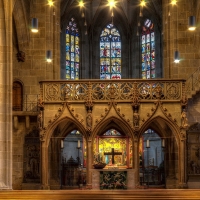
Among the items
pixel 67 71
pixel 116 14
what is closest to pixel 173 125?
pixel 67 71

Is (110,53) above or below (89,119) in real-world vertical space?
above

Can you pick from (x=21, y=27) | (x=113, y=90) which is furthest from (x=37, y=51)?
(x=113, y=90)

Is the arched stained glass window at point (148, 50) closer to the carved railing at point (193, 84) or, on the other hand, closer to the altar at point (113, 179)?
the carved railing at point (193, 84)

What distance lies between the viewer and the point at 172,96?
28.6 m

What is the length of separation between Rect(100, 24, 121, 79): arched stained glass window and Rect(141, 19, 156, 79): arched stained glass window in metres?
2.25

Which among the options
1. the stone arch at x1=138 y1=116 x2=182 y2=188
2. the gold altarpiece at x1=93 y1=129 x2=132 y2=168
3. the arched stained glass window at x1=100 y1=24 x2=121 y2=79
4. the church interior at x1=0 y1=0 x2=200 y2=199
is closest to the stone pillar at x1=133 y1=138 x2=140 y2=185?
the church interior at x1=0 y1=0 x2=200 y2=199

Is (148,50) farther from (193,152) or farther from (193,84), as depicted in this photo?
(193,152)

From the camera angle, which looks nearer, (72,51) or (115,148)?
(115,148)

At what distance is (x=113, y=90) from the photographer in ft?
94.2

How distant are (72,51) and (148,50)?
18.7 feet

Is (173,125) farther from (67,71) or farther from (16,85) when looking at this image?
(67,71)

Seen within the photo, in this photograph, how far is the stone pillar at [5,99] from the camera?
25.0m

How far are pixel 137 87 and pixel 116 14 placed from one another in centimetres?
1857

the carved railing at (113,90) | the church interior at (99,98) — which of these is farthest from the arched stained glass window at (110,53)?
the carved railing at (113,90)
